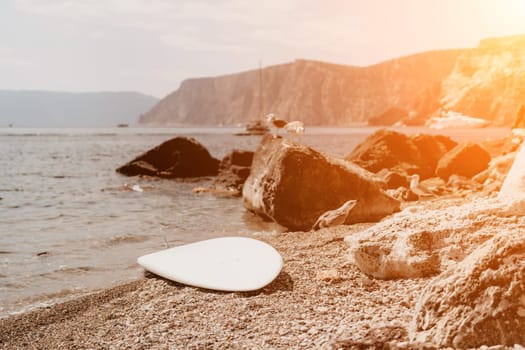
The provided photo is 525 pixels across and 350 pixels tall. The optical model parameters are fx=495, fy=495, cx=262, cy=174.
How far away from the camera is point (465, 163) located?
62.2 ft

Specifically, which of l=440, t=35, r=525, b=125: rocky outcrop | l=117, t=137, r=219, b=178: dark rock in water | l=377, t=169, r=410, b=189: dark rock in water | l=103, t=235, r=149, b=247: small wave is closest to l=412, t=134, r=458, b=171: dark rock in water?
l=377, t=169, r=410, b=189: dark rock in water

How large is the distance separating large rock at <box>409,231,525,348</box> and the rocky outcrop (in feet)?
487

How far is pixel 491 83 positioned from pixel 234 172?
5995 inches

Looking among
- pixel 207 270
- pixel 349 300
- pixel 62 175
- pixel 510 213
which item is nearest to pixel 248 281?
pixel 207 270

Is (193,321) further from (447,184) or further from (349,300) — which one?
(447,184)

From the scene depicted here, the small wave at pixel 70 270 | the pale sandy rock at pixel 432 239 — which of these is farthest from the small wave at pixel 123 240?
the pale sandy rock at pixel 432 239

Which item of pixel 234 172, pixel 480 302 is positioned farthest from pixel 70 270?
pixel 234 172

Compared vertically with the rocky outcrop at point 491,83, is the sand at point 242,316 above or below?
below

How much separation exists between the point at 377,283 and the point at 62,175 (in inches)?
988

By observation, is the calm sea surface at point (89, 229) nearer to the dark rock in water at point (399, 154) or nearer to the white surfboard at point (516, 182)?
the white surfboard at point (516, 182)

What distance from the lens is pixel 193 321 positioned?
18.2ft

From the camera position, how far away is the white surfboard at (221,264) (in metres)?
6.57

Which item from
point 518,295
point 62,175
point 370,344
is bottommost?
point 62,175

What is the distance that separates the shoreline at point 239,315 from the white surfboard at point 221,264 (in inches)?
5.6
